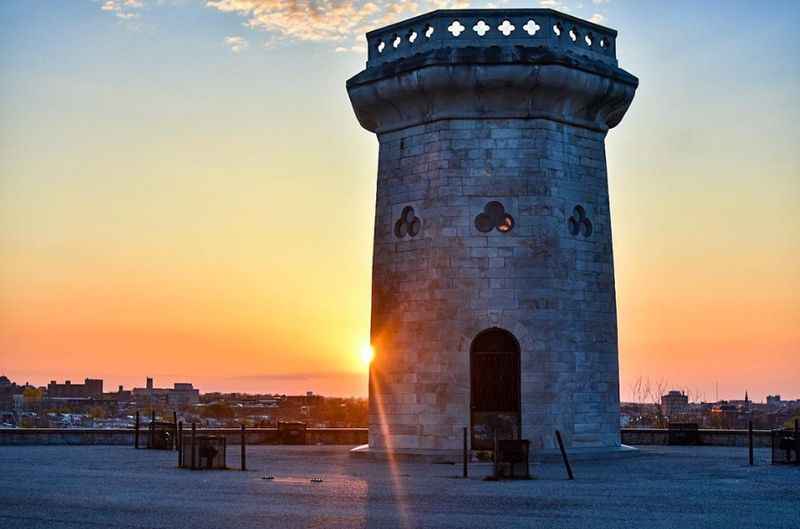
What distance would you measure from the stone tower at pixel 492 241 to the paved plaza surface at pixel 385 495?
205 centimetres

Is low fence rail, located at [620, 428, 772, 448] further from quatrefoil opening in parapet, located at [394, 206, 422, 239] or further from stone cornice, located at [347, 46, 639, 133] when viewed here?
quatrefoil opening in parapet, located at [394, 206, 422, 239]

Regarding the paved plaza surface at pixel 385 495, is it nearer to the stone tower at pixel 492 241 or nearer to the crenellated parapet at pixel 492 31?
the stone tower at pixel 492 241

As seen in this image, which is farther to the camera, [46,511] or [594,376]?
[594,376]

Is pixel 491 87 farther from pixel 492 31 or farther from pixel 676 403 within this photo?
pixel 676 403

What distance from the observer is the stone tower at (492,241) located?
28906 millimetres

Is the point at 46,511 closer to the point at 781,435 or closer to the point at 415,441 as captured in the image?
the point at 415,441

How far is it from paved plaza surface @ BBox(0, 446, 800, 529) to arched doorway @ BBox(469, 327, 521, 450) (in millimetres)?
1803

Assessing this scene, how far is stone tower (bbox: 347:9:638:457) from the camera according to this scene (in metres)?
28.9

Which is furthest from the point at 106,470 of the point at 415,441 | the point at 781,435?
the point at 781,435

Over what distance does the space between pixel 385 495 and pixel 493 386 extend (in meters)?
9.44

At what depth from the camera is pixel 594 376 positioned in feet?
98.3

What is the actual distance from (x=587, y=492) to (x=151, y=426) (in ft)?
57.9

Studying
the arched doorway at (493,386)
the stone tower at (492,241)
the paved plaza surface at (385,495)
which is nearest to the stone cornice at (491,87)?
the stone tower at (492,241)

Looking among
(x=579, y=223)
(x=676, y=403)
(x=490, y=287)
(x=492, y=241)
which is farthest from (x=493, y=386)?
(x=676, y=403)
